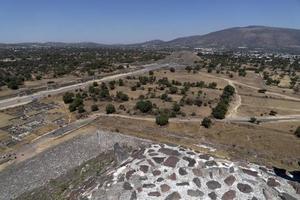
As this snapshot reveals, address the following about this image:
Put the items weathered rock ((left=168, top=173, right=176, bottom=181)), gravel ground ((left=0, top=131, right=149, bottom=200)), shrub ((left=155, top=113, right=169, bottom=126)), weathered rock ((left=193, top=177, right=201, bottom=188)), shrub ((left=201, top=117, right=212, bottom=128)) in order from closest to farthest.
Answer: weathered rock ((left=193, top=177, right=201, bottom=188)), weathered rock ((left=168, top=173, right=176, bottom=181)), gravel ground ((left=0, top=131, right=149, bottom=200)), shrub ((left=201, top=117, right=212, bottom=128)), shrub ((left=155, top=113, right=169, bottom=126))

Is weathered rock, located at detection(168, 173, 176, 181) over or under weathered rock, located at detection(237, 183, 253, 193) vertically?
over

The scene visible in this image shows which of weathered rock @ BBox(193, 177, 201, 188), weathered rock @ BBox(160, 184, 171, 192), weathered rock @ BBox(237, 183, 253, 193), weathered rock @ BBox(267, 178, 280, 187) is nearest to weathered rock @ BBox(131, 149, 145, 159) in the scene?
weathered rock @ BBox(160, 184, 171, 192)

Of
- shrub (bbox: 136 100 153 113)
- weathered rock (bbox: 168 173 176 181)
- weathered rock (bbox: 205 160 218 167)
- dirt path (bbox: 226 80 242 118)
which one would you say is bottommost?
dirt path (bbox: 226 80 242 118)

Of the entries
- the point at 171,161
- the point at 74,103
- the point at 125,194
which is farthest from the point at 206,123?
the point at 125,194

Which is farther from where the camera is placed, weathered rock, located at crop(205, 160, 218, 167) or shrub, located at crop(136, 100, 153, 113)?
shrub, located at crop(136, 100, 153, 113)

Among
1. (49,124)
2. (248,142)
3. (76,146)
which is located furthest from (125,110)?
(248,142)

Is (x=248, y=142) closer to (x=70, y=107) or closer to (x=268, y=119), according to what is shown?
(x=268, y=119)

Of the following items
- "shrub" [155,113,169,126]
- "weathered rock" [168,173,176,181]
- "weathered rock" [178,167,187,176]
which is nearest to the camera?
"weathered rock" [168,173,176,181]

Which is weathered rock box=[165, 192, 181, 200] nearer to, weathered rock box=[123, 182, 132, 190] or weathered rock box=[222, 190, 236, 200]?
weathered rock box=[123, 182, 132, 190]

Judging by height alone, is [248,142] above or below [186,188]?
below
